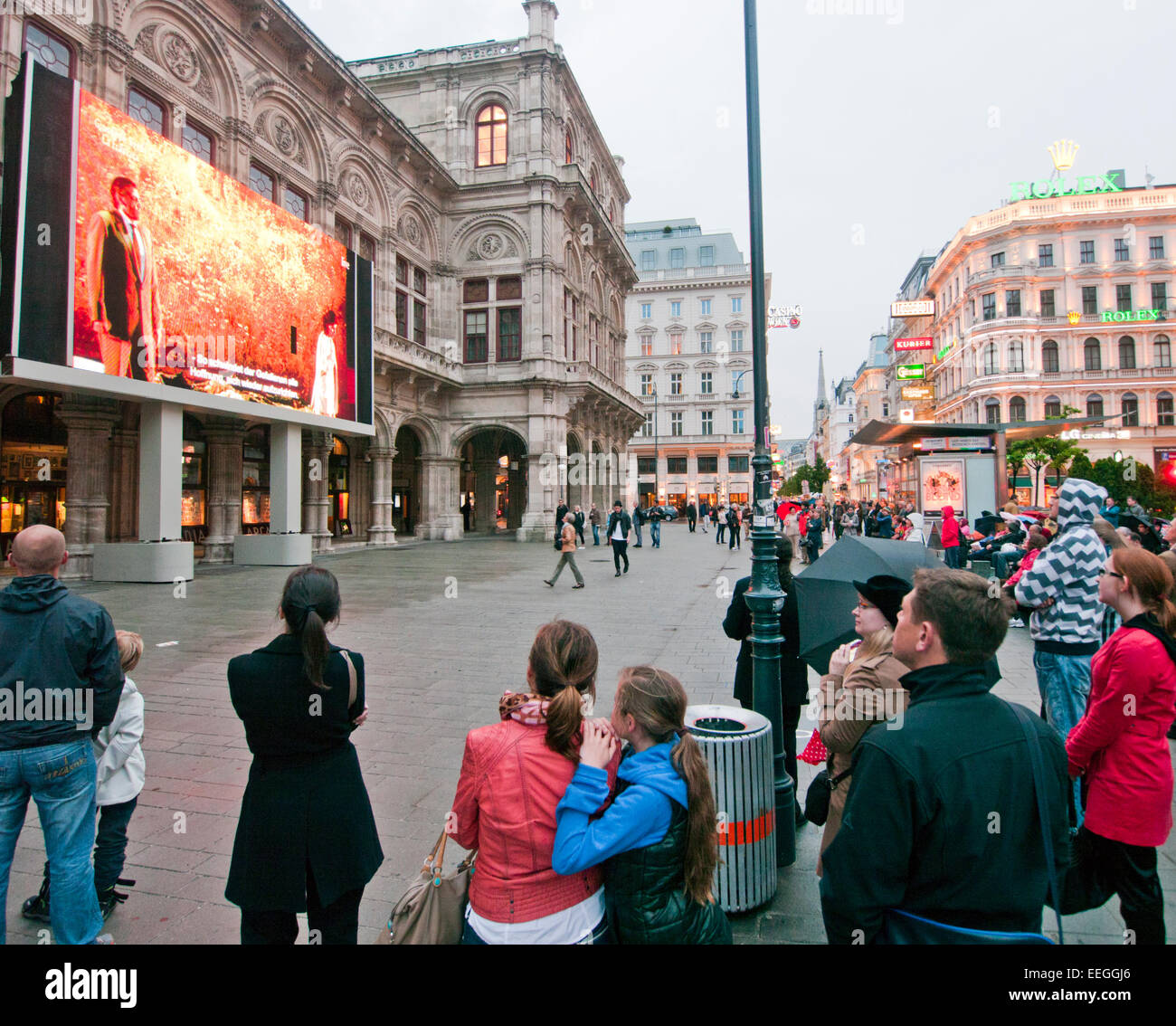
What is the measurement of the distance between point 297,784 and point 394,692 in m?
4.64

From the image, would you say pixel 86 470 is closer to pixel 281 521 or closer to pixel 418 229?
pixel 281 521

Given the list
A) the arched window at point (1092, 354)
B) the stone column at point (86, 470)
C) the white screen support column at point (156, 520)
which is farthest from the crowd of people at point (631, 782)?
the arched window at point (1092, 354)

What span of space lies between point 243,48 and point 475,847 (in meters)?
24.9

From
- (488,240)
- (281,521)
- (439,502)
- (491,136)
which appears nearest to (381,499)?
(439,502)

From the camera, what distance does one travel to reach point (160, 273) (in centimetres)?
1427

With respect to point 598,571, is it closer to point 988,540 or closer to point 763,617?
point 988,540

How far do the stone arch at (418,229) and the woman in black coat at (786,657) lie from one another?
94.8 feet

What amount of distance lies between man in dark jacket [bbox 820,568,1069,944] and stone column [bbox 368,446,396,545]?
26394mm

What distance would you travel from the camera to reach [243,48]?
19.6 m

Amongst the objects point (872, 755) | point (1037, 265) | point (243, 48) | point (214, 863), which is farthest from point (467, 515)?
point (1037, 265)

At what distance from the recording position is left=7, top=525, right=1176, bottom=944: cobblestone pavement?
3.29 meters

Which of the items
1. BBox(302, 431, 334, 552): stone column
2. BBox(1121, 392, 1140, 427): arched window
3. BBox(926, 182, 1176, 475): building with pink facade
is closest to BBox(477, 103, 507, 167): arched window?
BBox(302, 431, 334, 552): stone column

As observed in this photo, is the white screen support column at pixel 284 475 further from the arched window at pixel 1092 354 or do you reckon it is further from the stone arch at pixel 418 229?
the arched window at pixel 1092 354

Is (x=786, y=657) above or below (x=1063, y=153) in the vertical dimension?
below
